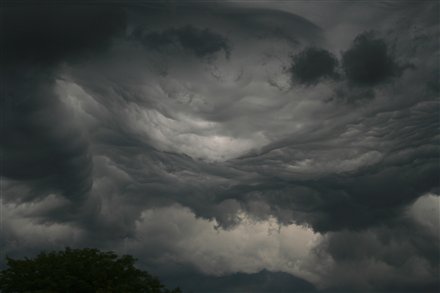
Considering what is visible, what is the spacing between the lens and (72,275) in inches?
2598

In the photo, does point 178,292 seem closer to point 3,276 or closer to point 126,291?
point 126,291

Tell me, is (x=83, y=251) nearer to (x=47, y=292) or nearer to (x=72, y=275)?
(x=72, y=275)

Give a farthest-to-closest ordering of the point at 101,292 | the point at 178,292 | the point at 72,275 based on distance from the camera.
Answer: the point at 178,292 → the point at 72,275 → the point at 101,292

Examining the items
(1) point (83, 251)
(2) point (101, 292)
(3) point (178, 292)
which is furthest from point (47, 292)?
(3) point (178, 292)

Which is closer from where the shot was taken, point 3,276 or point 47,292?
point 47,292

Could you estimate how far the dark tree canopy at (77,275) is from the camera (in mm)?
64000

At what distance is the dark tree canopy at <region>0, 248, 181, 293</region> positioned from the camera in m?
64.0

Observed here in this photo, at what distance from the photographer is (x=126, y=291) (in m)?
63.4

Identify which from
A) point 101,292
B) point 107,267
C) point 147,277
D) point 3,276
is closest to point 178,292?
point 147,277

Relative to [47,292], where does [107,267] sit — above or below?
above

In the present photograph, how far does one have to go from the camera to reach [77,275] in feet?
217

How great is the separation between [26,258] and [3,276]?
10.5 ft

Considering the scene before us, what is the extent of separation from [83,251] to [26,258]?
5952mm

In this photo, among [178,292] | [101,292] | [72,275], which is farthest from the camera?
[178,292]
